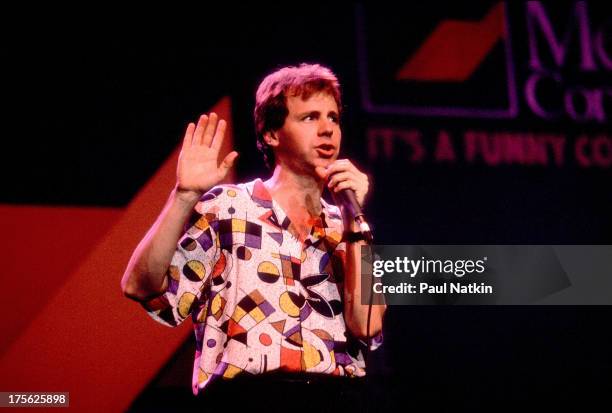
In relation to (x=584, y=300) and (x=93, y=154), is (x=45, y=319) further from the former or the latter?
(x=584, y=300)

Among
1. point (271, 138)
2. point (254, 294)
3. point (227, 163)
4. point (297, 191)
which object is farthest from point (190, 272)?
point (271, 138)

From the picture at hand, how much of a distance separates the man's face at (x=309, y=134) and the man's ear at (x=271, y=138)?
0.02 m

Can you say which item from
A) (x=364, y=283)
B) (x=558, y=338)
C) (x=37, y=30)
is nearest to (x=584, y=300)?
(x=558, y=338)

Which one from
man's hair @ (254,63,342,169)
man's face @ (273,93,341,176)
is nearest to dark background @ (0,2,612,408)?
man's hair @ (254,63,342,169)

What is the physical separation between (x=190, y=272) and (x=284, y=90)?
0.57 metres

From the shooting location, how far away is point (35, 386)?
8.26 feet

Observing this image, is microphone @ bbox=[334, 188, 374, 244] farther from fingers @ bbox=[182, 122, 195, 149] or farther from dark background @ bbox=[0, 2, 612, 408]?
dark background @ bbox=[0, 2, 612, 408]

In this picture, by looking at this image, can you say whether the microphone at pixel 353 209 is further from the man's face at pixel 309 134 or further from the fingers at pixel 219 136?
the fingers at pixel 219 136

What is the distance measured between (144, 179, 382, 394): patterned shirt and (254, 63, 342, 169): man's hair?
26 cm

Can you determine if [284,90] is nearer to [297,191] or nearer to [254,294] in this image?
[297,191]

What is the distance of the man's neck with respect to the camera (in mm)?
1874

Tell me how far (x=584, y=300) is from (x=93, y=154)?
1981 mm

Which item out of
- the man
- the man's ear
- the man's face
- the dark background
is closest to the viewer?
the man

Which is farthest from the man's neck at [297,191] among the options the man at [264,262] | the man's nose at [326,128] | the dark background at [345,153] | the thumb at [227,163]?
the dark background at [345,153]
